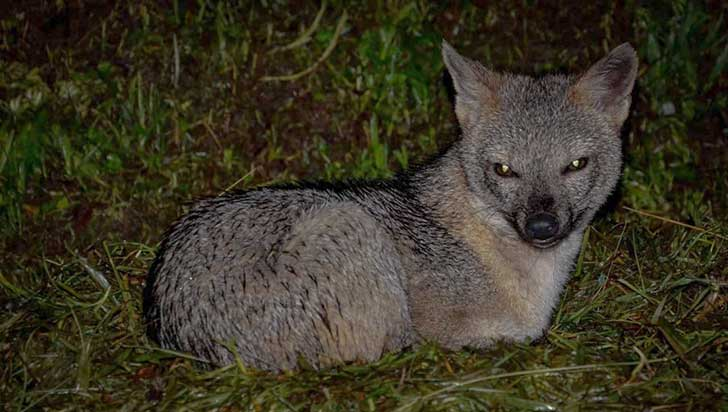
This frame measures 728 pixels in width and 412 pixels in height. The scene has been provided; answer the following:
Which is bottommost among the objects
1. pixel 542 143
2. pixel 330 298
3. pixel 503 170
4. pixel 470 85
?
pixel 330 298

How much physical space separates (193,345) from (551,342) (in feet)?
9.24

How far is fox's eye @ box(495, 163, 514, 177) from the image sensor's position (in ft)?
19.8

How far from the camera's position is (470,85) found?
20.6 feet

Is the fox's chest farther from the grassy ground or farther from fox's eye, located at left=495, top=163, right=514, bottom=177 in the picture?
the grassy ground

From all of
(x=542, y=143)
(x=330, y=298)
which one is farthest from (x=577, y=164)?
(x=330, y=298)

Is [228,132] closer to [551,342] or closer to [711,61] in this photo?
[551,342]

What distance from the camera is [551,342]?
6.23 metres

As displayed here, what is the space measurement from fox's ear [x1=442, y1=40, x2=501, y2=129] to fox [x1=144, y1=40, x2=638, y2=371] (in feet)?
0.04

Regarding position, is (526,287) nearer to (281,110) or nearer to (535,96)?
(535,96)

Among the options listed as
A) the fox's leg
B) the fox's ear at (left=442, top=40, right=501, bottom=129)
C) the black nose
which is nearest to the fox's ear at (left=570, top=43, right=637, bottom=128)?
the fox's ear at (left=442, top=40, right=501, bottom=129)

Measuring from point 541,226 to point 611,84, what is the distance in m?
1.34

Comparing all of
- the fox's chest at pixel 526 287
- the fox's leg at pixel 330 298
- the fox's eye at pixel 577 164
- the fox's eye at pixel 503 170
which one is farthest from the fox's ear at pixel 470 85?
the fox's leg at pixel 330 298

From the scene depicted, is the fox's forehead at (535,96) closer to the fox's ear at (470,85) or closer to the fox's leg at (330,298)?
the fox's ear at (470,85)

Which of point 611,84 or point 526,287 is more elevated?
point 611,84
